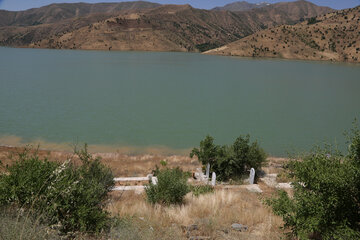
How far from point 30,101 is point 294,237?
39.2m

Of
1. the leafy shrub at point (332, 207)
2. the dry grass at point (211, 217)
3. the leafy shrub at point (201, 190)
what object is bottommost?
the leafy shrub at point (201, 190)

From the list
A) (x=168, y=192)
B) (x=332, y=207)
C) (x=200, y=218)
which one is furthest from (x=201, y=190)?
(x=332, y=207)

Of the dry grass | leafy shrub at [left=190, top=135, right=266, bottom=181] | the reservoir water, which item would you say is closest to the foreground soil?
the dry grass

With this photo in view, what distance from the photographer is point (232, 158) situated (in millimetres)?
14422

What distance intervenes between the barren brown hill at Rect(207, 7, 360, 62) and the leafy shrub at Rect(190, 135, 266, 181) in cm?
12706

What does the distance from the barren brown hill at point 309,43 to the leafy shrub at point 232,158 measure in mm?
127057

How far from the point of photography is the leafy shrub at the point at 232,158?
14.5m

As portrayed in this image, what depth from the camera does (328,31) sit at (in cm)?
13775

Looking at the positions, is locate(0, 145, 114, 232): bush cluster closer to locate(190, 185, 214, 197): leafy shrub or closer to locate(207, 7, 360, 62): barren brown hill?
locate(190, 185, 214, 197): leafy shrub

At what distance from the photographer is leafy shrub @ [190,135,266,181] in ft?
47.5

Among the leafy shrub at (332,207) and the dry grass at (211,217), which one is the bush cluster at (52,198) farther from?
the leafy shrub at (332,207)

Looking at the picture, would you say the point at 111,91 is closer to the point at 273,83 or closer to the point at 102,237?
the point at 273,83

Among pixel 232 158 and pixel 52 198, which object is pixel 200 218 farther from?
pixel 232 158

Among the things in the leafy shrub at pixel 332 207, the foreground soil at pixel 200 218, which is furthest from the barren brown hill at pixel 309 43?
the leafy shrub at pixel 332 207
